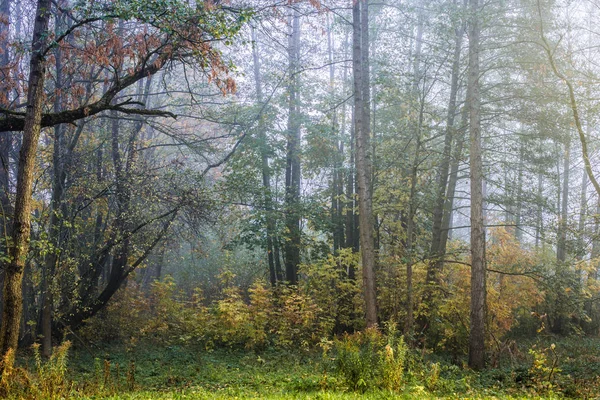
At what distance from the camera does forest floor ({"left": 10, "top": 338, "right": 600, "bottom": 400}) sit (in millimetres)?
6438

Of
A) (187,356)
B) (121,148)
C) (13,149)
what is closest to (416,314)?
(187,356)

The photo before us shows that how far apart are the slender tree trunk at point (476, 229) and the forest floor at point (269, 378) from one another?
2.06 ft

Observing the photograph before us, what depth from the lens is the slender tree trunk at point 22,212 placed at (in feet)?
20.5

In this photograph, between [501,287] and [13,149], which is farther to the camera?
[501,287]

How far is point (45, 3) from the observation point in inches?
272

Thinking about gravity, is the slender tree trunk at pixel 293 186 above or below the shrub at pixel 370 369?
above

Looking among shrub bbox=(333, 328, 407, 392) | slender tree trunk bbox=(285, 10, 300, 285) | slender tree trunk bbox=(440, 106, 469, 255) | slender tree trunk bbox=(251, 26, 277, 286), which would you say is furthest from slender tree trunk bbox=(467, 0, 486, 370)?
slender tree trunk bbox=(251, 26, 277, 286)

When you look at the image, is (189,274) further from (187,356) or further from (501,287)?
(501,287)

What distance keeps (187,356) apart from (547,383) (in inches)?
310

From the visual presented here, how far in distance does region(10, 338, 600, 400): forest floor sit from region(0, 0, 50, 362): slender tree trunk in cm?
124

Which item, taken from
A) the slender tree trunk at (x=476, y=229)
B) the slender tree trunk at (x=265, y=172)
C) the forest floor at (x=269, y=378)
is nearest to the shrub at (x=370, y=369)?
the forest floor at (x=269, y=378)

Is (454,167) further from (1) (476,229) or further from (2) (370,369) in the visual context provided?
(2) (370,369)

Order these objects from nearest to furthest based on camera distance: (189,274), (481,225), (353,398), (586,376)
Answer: (353,398) → (586,376) → (481,225) → (189,274)

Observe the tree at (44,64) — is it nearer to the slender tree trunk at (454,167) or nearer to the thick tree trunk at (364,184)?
the thick tree trunk at (364,184)
